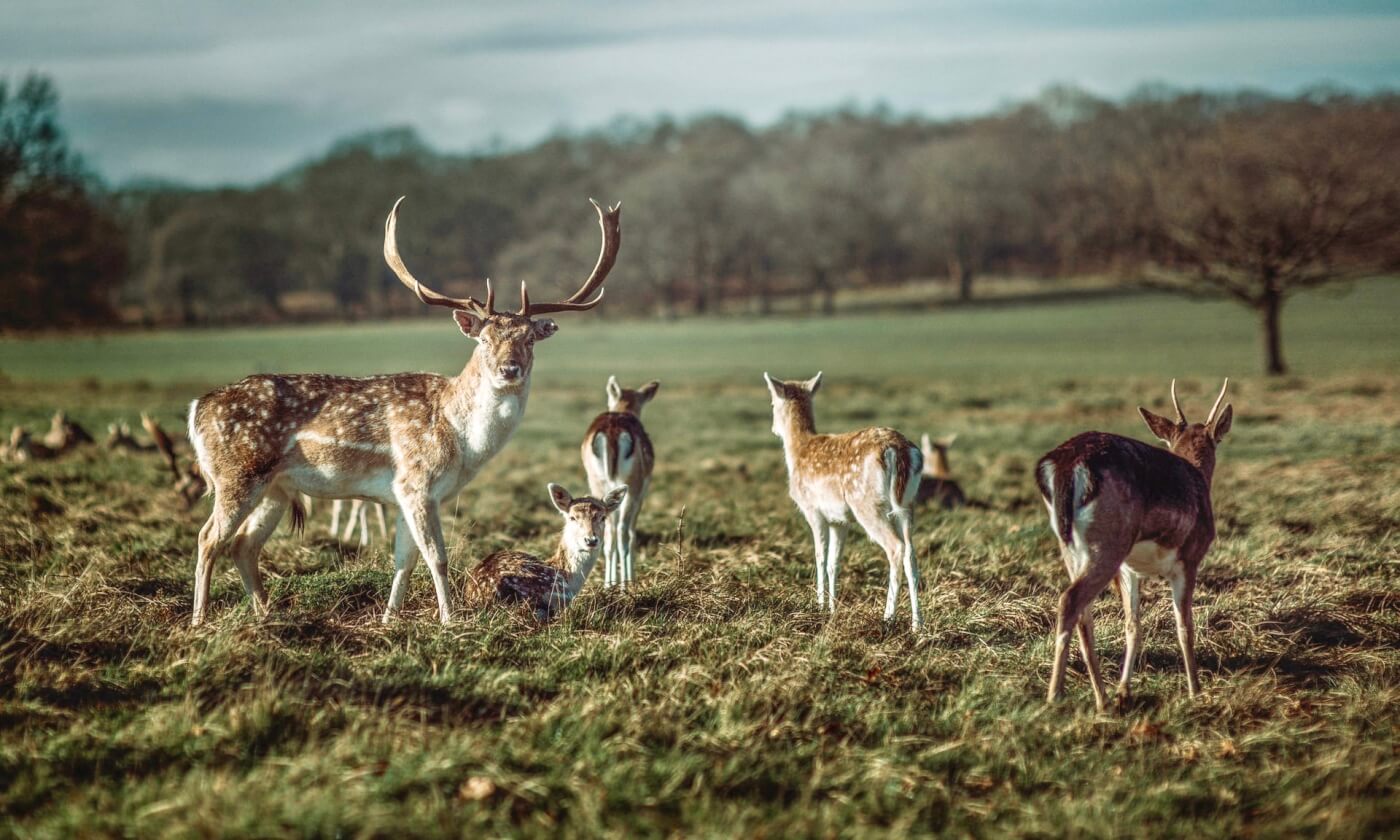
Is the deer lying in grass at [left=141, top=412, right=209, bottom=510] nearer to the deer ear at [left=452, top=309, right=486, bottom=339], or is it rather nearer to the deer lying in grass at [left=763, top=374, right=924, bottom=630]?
the deer ear at [left=452, top=309, right=486, bottom=339]

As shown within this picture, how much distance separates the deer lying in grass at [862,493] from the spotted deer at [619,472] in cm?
142

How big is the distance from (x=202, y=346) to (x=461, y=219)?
21345 millimetres

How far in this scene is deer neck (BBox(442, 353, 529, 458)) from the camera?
7082 mm

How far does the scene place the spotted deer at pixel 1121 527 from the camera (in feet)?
18.6

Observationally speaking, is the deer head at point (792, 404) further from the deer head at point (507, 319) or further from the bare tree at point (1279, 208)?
the bare tree at point (1279, 208)

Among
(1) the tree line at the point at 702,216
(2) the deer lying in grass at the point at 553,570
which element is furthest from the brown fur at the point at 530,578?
(1) the tree line at the point at 702,216

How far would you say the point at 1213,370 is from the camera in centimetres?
3006

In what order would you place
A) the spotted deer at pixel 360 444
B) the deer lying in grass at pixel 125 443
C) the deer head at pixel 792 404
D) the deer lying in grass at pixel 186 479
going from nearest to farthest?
the spotted deer at pixel 360 444, the deer head at pixel 792 404, the deer lying in grass at pixel 186 479, the deer lying in grass at pixel 125 443

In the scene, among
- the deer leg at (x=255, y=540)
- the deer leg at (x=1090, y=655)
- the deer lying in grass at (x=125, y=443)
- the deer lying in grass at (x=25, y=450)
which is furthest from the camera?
the deer lying in grass at (x=125, y=443)

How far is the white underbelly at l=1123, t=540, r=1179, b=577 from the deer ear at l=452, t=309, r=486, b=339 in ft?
13.5

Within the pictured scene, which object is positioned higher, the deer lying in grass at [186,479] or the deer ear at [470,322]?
the deer ear at [470,322]

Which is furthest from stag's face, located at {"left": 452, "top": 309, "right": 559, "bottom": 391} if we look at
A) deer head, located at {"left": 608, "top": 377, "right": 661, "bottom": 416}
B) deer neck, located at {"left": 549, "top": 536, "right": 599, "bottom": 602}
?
deer head, located at {"left": 608, "top": 377, "right": 661, "bottom": 416}

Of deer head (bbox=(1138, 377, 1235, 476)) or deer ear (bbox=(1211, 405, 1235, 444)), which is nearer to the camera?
deer head (bbox=(1138, 377, 1235, 476))

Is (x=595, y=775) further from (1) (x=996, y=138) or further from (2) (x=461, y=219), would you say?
(1) (x=996, y=138)
